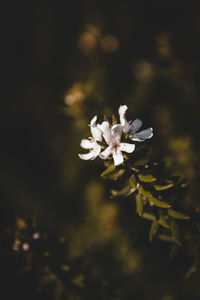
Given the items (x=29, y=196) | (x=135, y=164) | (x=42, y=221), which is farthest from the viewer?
(x=29, y=196)

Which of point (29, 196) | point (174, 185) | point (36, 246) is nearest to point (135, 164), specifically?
point (174, 185)

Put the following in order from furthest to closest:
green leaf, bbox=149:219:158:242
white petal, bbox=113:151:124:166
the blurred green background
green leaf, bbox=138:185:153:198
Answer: the blurred green background, green leaf, bbox=149:219:158:242, green leaf, bbox=138:185:153:198, white petal, bbox=113:151:124:166

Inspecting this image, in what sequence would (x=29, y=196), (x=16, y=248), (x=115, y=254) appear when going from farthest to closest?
1. (x=29, y=196)
2. (x=115, y=254)
3. (x=16, y=248)

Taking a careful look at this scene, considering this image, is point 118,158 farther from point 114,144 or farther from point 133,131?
point 133,131

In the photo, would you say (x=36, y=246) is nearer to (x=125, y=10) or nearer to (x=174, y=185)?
(x=174, y=185)

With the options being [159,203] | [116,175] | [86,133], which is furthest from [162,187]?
[86,133]

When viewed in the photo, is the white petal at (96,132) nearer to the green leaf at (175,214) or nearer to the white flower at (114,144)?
the white flower at (114,144)

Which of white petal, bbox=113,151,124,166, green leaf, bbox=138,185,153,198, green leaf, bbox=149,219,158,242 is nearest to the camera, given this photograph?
white petal, bbox=113,151,124,166

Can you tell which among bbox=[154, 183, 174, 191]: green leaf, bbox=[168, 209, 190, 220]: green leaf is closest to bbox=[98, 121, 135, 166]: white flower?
bbox=[154, 183, 174, 191]: green leaf

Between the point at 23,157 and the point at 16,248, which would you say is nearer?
the point at 16,248

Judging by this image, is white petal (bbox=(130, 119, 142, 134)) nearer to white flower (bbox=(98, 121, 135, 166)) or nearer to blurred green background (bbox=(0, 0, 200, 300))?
white flower (bbox=(98, 121, 135, 166))
